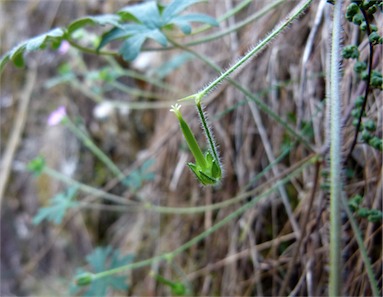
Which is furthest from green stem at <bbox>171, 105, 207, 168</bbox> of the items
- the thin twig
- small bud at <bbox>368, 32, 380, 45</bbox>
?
the thin twig

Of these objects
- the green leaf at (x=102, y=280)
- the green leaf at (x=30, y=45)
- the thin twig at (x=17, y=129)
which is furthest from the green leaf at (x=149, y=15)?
the thin twig at (x=17, y=129)

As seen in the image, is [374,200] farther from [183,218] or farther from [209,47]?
[209,47]

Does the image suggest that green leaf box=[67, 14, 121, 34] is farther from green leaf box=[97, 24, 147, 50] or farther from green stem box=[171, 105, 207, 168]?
green stem box=[171, 105, 207, 168]

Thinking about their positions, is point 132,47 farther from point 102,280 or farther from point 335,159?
point 102,280

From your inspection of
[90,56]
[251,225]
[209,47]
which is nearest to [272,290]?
[251,225]

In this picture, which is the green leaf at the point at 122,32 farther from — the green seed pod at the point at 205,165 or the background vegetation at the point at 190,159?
the green seed pod at the point at 205,165

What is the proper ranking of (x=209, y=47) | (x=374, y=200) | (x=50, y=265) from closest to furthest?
1. (x=374, y=200)
2. (x=209, y=47)
3. (x=50, y=265)

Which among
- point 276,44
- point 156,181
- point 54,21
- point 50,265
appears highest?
point 54,21
